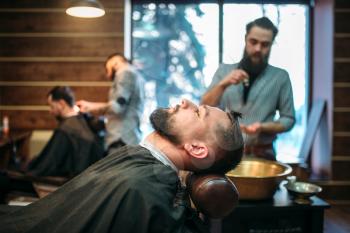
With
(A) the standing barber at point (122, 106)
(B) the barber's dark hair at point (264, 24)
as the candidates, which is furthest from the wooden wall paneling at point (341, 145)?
(B) the barber's dark hair at point (264, 24)

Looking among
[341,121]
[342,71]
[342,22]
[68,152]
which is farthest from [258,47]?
[341,121]

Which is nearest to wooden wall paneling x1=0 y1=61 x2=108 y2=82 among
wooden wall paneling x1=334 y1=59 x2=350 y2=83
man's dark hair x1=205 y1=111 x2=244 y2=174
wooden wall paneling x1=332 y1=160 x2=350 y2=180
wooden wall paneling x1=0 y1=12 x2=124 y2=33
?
wooden wall paneling x1=0 y1=12 x2=124 y2=33

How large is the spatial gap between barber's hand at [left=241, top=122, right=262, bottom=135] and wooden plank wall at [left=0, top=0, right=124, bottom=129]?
2594 mm

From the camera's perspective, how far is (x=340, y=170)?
3.28 metres

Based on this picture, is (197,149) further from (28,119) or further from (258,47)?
(28,119)

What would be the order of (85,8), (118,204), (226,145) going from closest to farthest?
(118,204)
(226,145)
(85,8)

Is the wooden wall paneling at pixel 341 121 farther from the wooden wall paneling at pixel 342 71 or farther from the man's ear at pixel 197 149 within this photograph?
the man's ear at pixel 197 149

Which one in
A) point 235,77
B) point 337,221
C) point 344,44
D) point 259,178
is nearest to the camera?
point 235,77

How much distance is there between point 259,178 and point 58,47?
287cm

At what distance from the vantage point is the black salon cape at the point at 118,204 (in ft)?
3.12

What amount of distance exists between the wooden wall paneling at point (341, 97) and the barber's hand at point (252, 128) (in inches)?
92.2

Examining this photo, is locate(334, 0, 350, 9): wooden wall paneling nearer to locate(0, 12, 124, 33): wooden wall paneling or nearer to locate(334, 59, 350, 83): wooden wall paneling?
locate(334, 59, 350, 83): wooden wall paneling

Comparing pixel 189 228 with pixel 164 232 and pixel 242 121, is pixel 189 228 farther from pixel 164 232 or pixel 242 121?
pixel 242 121

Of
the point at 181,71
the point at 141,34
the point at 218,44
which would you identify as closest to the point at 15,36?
the point at 141,34
